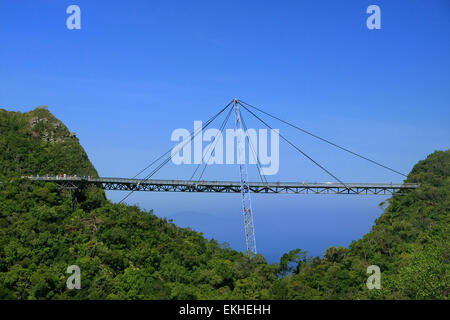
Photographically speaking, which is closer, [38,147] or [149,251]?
[149,251]

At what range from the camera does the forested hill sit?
1898 inches

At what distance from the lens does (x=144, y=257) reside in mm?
56656

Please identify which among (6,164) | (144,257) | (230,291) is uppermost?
(6,164)

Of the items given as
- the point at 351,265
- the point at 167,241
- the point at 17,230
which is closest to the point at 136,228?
the point at 167,241

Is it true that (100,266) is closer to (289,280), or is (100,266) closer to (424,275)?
(289,280)

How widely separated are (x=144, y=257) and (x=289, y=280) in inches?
645

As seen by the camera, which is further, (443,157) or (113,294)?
(443,157)

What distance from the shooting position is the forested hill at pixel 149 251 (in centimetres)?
4822

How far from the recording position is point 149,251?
58.1m

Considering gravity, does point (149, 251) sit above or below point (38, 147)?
below

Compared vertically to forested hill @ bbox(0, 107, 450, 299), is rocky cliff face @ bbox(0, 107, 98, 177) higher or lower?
higher

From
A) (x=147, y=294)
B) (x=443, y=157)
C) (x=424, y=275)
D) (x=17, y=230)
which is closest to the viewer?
(x=424, y=275)

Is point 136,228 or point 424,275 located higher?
point 136,228

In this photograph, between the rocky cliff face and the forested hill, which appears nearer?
the forested hill
